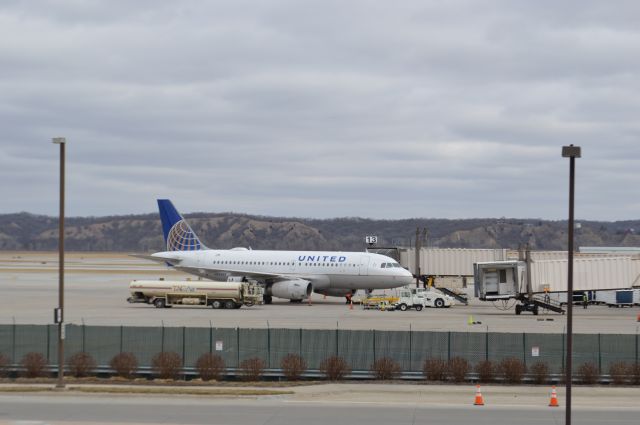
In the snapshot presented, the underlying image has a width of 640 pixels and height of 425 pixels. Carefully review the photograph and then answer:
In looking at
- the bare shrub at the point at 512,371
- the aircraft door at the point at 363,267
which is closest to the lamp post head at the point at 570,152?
the bare shrub at the point at 512,371

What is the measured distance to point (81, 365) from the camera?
37688mm

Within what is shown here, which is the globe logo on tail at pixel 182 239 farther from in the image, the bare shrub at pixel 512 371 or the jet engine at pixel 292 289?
the bare shrub at pixel 512 371

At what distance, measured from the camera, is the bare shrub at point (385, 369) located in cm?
3741

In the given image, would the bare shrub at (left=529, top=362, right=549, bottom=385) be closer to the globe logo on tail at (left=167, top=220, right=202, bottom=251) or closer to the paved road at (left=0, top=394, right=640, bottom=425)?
the paved road at (left=0, top=394, right=640, bottom=425)

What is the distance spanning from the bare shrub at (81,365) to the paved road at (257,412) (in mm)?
5442

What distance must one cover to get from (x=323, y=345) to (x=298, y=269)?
140ft

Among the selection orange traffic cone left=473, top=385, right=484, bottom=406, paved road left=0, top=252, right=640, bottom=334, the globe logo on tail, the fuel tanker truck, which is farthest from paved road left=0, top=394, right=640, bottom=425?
the globe logo on tail

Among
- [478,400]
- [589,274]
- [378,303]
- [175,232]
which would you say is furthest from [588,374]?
[175,232]

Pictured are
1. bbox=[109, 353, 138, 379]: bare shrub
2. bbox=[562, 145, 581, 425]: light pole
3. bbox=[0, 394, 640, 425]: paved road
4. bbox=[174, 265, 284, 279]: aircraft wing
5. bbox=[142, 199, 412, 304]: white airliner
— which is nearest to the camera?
bbox=[562, 145, 581, 425]: light pole

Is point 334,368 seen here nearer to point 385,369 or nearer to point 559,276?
point 385,369

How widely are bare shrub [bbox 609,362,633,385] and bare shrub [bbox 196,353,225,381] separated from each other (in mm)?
14465

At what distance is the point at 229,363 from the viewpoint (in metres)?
38.7

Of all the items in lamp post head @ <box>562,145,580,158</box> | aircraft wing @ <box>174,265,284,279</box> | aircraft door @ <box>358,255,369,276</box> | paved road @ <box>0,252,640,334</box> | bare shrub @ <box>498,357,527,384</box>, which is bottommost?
paved road @ <box>0,252,640,334</box>

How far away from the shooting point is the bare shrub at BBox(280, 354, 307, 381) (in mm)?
37312
